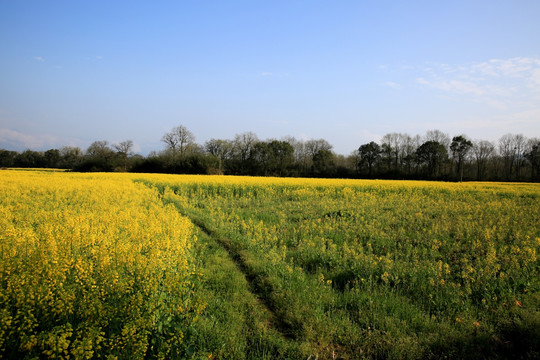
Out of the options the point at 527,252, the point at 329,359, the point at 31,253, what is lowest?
the point at 329,359

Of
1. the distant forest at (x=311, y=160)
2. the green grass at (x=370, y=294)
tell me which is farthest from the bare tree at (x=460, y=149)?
the green grass at (x=370, y=294)

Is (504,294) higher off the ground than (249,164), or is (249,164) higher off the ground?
(249,164)

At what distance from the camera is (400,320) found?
467 cm

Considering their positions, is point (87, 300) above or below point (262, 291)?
above

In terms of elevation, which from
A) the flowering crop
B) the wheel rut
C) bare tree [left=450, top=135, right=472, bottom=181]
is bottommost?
the wheel rut

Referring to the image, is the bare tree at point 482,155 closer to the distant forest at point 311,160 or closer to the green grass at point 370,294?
the distant forest at point 311,160

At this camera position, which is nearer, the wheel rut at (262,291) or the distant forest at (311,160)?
the wheel rut at (262,291)

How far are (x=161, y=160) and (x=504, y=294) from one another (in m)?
60.2

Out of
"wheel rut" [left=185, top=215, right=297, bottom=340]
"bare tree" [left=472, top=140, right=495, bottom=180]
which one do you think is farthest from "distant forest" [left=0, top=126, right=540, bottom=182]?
"wheel rut" [left=185, top=215, right=297, bottom=340]

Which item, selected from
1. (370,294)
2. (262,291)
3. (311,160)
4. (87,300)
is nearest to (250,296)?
(262,291)

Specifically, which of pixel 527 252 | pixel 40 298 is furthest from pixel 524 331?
pixel 40 298

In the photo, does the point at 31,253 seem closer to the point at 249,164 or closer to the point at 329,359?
the point at 329,359

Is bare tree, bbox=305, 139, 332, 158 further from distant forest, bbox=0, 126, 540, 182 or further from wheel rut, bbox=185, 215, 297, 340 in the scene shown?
wheel rut, bbox=185, 215, 297, 340

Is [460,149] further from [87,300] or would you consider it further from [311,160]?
[87,300]
